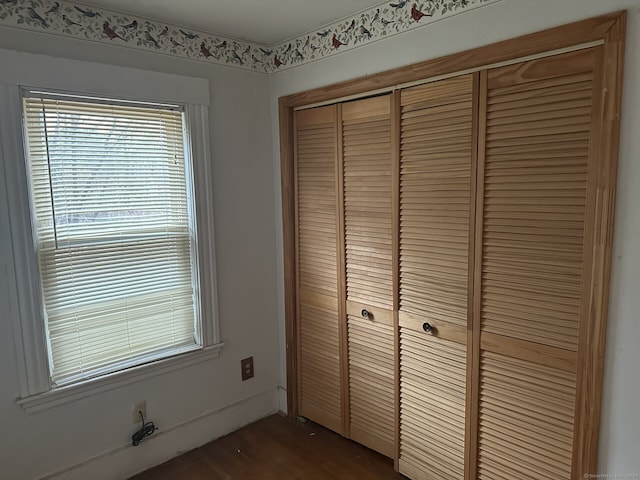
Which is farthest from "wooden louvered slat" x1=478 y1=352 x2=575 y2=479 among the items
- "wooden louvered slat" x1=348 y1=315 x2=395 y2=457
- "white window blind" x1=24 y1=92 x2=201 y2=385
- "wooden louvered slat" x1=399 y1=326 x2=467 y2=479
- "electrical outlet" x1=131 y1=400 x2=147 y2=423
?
"electrical outlet" x1=131 y1=400 x2=147 y2=423

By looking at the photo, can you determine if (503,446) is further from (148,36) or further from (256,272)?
(148,36)

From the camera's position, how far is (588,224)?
1.42 meters

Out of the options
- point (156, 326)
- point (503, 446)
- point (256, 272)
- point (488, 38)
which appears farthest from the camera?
point (256, 272)

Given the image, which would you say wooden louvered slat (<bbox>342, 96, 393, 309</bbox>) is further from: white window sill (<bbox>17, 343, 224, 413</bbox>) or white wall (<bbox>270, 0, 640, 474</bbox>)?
white window sill (<bbox>17, 343, 224, 413</bbox>)

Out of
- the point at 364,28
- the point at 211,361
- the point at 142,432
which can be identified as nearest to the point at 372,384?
the point at 211,361

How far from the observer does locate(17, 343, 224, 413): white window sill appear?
1.85 meters

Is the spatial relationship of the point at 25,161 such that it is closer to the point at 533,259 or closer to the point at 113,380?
the point at 113,380

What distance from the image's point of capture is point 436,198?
184cm

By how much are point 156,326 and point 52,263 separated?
565 mm

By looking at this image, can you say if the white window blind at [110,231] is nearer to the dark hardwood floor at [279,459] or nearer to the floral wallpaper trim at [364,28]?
the dark hardwood floor at [279,459]

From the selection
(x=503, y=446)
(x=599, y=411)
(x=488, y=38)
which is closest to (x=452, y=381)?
(x=503, y=446)

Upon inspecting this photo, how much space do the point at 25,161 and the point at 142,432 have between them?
1341 millimetres

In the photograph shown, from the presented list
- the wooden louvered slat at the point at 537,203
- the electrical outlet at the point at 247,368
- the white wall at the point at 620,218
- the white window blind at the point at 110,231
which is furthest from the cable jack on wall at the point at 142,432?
the white wall at the point at 620,218

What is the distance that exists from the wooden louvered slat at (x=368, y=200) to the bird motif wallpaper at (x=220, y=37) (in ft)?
1.01
